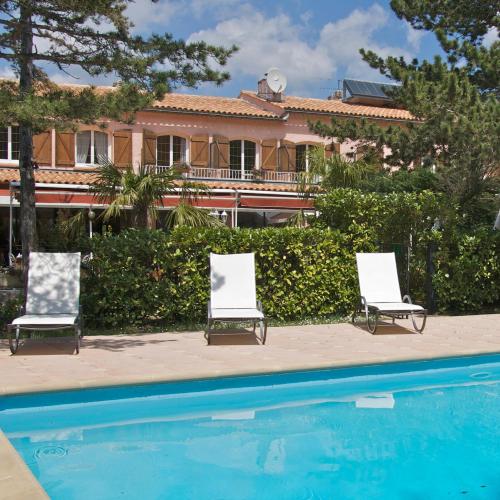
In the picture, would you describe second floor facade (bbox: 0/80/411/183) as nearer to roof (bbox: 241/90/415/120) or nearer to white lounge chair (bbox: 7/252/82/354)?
roof (bbox: 241/90/415/120)

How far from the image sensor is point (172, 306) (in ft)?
42.9

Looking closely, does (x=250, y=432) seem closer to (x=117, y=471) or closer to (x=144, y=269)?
(x=117, y=471)

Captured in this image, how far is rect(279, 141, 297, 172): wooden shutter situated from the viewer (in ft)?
112

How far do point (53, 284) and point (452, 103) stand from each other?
38.7ft

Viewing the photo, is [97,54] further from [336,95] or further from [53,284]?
[336,95]

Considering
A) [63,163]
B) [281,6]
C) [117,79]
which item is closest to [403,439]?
[117,79]

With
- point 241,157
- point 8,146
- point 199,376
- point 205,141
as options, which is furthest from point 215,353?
point 241,157

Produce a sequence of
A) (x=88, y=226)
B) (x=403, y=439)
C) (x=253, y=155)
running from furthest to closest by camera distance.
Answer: (x=253, y=155) < (x=88, y=226) < (x=403, y=439)

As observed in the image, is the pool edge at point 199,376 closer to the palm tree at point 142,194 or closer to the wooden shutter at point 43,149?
the palm tree at point 142,194

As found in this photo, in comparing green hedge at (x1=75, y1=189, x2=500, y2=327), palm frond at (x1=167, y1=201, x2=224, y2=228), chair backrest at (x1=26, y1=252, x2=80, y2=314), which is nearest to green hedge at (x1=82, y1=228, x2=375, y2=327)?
green hedge at (x1=75, y1=189, x2=500, y2=327)

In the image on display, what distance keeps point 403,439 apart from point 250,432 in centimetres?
182

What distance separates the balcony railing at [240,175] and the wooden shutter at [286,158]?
359 millimetres

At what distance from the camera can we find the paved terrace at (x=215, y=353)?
27.8 feet

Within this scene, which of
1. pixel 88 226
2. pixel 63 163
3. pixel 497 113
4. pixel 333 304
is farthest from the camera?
pixel 63 163
